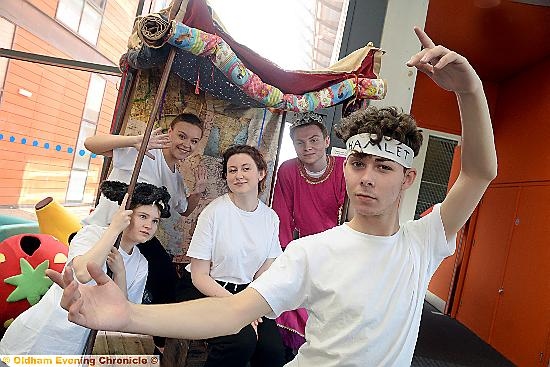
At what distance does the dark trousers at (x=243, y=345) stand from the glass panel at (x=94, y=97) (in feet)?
9.11

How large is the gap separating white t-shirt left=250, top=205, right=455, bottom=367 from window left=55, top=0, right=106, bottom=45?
4048mm

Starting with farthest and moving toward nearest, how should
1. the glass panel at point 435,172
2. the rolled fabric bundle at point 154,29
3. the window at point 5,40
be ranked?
the glass panel at point 435,172 < the window at point 5,40 < the rolled fabric bundle at point 154,29

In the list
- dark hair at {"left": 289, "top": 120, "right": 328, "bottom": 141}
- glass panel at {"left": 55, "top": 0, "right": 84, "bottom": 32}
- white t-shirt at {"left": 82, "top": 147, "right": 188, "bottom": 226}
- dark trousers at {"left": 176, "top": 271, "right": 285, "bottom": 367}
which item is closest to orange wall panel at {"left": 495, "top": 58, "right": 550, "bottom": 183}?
dark hair at {"left": 289, "top": 120, "right": 328, "bottom": 141}

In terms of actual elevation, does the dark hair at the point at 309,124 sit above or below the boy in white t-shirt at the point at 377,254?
above

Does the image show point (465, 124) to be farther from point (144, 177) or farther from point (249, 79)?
point (144, 177)

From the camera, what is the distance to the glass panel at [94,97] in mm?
4555

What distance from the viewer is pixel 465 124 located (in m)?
1.32

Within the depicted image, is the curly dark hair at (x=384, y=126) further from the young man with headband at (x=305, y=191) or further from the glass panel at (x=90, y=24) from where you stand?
the glass panel at (x=90, y=24)

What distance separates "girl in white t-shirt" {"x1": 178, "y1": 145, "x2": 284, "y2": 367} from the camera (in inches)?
85.3

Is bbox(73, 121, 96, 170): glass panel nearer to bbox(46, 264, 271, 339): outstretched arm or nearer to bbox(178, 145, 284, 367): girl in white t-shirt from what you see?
bbox(178, 145, 284, 367): girl in white t-shirt

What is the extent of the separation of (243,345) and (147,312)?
118 cm

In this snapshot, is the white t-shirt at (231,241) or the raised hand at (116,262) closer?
the raised hand at (116,262)

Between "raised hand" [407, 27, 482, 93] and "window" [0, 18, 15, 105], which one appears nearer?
"raised hand" [407, 27, 482, 93]

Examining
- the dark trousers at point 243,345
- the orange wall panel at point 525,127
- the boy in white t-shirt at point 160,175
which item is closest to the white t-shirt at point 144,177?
the boy in white t-shirt at point 160,175
